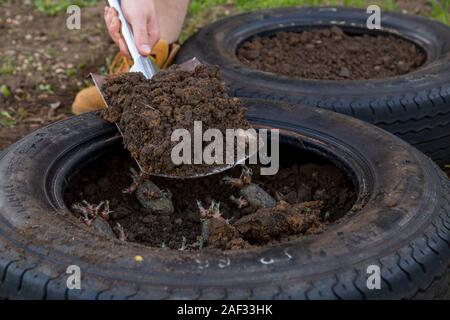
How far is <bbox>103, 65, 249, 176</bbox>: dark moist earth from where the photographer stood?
84.7 inches

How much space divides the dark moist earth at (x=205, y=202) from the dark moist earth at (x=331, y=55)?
0.88 m

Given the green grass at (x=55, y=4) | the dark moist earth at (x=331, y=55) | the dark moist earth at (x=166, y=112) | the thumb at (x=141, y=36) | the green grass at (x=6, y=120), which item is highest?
the thumb at (x=141, y=36)

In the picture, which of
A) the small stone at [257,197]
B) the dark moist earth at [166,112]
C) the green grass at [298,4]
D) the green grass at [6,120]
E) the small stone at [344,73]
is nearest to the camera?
the dark moist earth at [166,112]

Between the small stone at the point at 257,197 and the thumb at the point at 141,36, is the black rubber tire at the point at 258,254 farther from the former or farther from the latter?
the thumb at the point at 141,36

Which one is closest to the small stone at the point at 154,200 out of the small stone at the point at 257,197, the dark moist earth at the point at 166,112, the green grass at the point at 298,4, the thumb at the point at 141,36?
the dark moist earth at the point at 166,112

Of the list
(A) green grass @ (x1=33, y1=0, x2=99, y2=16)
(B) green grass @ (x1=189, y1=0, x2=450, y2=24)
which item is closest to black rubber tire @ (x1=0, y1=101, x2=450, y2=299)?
(B) green grass @ (x1=189, y1=0, x2=450, y2=24)

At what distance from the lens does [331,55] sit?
3.38 m

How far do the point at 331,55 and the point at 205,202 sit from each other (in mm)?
1370

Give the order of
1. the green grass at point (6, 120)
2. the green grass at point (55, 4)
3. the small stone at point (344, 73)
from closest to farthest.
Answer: the small stone at point (344, 73) < the green grass at point (6, 120) < the green grass at point (55, 4)

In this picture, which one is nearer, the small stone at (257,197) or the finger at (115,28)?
the small stone at (257,197)

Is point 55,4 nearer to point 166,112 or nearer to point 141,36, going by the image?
point 141,36

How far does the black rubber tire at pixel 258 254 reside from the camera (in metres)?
1.53

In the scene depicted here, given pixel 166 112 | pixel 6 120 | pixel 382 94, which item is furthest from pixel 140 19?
A: pixel 6 120

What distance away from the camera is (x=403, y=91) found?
8.79ft
